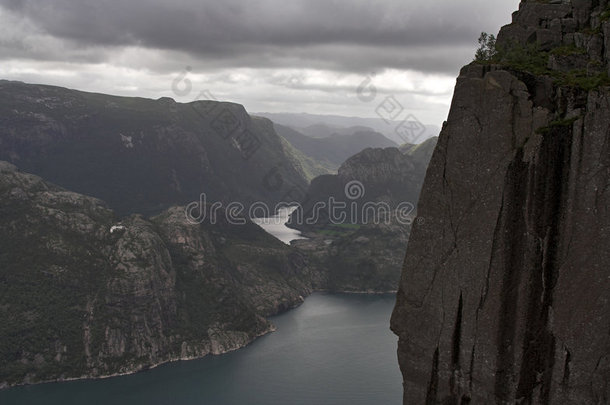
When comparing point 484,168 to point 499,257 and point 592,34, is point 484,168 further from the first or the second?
point 592,34

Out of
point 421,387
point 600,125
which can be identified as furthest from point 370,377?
point 600,125

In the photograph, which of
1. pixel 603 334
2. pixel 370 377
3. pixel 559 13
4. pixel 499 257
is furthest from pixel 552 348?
pixel 370 377

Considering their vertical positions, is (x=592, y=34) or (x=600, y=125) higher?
(x=592, y=34)

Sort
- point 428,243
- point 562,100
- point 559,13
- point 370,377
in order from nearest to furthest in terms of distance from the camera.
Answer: point 562,100 → point 428,243 → point 559,13 → point 370,377

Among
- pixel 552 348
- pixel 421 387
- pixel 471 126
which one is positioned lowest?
pixel 421 387

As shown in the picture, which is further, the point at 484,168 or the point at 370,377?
the point at 370,377

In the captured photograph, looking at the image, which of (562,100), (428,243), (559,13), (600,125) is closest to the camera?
(600,125)
